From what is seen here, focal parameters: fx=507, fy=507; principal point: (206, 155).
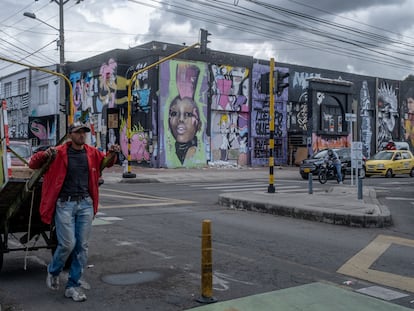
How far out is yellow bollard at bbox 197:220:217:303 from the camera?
16.7ft

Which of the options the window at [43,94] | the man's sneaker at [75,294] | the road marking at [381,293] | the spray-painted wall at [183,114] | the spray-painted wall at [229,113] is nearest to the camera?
the man's sneaker at [75,294]

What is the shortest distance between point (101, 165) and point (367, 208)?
321 inches

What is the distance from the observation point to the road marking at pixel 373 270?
20.8ft

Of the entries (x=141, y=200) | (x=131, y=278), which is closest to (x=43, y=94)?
(x=141, y=200)

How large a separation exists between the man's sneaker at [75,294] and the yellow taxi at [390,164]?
25765 mm

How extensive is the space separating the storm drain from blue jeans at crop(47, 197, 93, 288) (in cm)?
81

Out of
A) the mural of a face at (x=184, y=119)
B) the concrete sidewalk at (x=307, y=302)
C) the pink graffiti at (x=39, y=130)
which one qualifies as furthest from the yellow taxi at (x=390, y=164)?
the pink graffiti at (x=39, y=130)

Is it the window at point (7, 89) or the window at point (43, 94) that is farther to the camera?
the window at point (7, 89)

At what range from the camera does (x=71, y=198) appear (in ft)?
17.4

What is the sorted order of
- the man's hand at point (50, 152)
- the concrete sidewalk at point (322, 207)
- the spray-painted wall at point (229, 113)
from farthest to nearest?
the spray-painted wall at point (229, 113) < the concrete sidewalk at point (322, 207) < the man's hand at point (50, 152)

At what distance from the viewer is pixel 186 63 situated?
3509cm

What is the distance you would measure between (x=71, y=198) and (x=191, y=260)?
2612mm

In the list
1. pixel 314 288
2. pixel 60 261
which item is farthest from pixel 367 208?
pixel 60 261

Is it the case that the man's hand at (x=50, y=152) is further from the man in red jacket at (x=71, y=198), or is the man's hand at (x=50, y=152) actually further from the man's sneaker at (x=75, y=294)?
the man's sneaker at (x=75, y=294)
